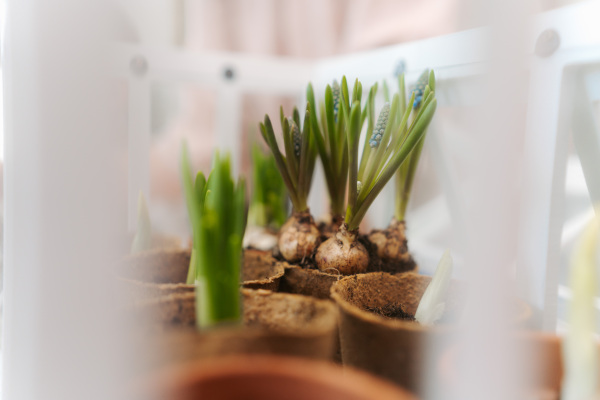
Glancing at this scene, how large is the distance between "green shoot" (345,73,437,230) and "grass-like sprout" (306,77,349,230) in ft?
0.07

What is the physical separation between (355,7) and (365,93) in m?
0.35

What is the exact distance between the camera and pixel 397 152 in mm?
397

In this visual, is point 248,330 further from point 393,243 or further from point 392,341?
point 393,243

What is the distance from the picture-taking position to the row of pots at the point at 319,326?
0.76 feet

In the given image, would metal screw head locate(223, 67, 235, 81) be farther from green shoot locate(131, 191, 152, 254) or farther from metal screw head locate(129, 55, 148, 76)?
green shoot locate(131, 191, 152, 254)

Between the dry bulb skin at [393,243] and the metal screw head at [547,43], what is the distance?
0.72 feet

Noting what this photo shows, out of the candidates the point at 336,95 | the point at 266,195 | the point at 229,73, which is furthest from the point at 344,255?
the point at 229,73

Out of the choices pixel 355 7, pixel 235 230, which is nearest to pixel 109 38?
pixel 235 230

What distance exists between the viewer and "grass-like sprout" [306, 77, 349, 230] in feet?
1.40

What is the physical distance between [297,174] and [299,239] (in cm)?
7

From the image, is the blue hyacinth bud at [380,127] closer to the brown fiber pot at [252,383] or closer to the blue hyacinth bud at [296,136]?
the blue hyacinth bud at [296,136]

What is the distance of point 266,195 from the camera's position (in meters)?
0.76

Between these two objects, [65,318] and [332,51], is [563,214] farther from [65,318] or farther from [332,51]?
[332,51]

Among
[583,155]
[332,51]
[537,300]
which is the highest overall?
[332,51]
